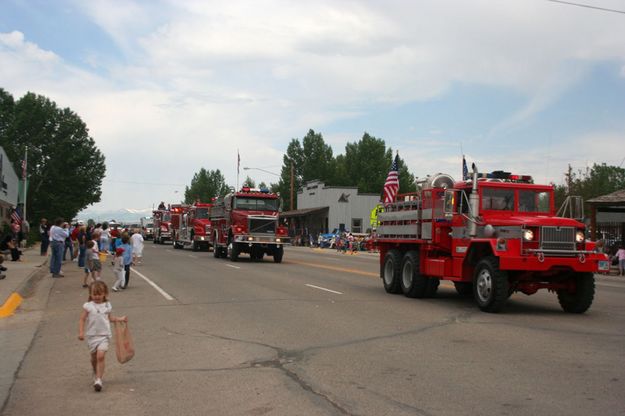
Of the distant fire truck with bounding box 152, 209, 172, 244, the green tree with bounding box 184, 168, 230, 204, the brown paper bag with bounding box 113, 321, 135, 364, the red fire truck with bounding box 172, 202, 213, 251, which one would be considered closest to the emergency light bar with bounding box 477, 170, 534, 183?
the brown paper bag with bounding box 113, 321, 135, 364

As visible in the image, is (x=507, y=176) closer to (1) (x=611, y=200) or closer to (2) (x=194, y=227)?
(1) (x=611, y=200)

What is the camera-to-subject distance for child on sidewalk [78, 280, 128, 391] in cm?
701

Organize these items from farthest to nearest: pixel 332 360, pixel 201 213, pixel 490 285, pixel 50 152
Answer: pixel 50 152 → pixel 201 213 → pixel 490 285 → pixel 332 360

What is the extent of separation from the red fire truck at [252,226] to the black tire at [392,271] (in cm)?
1333

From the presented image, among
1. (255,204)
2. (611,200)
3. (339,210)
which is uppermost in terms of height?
(339,210)

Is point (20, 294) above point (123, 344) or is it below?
below

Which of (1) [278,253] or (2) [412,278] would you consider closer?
(2) [412,278]

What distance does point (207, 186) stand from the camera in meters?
130

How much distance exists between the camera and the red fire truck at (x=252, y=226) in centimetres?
3011

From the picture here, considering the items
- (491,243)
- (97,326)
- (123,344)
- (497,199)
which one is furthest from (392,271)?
(97,326)

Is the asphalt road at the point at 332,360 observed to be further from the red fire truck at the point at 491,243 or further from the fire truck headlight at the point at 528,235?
the fire truck headlight at the point at 528,235

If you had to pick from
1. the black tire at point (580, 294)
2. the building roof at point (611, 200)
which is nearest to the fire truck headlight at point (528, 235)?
the black tire at point (580, 294)

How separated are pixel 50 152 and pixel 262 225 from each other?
184 ft

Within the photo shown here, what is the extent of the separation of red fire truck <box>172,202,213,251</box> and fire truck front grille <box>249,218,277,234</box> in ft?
28.4
